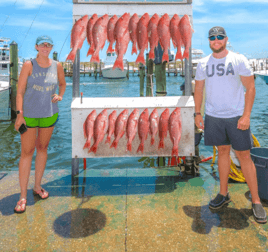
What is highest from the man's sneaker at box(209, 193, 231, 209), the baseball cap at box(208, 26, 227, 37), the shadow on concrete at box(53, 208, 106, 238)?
the baseball cap at box(208, 26, 227, 37)

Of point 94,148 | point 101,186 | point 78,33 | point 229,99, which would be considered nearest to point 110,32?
point 78,33

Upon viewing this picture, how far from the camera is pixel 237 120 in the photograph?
294 centimetres

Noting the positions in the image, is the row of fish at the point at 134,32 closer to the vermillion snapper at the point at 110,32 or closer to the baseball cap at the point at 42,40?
the vermillion snapper at the point at 110,32

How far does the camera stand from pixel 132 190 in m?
3.86

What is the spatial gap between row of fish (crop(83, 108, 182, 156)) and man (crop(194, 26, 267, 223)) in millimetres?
589

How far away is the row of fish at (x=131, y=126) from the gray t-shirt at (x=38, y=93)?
595 millimetres

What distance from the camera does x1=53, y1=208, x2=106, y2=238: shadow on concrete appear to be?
2.79 m

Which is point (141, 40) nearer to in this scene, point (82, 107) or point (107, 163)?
point (82, 107)

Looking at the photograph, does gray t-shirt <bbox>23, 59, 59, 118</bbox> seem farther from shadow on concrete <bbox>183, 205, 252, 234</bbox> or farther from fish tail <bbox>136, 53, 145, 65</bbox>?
shadow on concrete <bbox>183, 205, 252, 234</bbox>

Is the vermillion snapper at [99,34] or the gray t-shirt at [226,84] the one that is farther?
the vermillion snapper at [99,34]

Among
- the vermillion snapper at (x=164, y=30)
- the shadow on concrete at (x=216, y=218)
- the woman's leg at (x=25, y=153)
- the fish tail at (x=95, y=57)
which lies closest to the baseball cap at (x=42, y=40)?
the fish tail at (x=95, y=57)

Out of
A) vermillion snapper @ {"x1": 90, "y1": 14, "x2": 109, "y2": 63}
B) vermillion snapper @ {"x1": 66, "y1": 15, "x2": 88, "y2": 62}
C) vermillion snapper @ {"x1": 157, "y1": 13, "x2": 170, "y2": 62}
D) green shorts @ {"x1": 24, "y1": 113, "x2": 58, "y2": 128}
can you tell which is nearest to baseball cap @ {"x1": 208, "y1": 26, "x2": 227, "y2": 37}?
vermillion snapper @ {"x1": 157, "y1": 13, "x2": 170, "y2": 62}

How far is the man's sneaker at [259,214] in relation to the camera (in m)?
2.92

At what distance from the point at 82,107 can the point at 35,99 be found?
659 mm
